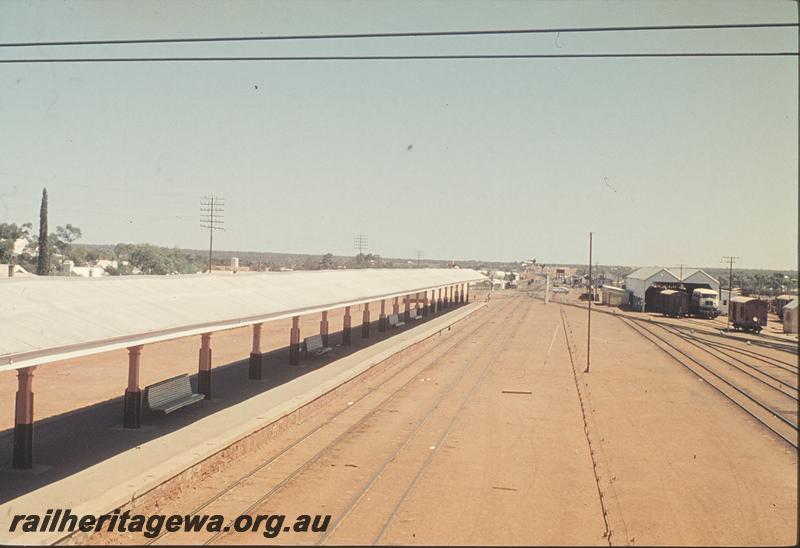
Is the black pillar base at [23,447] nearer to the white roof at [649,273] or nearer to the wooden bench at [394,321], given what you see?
the wooden bench at [394,321]

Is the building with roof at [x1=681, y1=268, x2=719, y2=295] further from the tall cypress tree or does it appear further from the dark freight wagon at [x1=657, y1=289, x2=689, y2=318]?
the tall cypress tree

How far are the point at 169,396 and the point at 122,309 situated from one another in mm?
3743

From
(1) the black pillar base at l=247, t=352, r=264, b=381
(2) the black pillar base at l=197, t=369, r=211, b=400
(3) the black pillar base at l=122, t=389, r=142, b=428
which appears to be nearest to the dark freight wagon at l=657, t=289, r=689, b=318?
(1) the black pillar base at l=247, t=352, r=264, b=381

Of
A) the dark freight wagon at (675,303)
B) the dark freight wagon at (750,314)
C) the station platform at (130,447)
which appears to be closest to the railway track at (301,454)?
the station platform at (130,447)

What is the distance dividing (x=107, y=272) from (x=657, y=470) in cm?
8664

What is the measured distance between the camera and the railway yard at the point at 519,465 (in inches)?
468

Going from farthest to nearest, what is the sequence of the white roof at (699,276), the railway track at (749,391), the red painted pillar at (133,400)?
1. the white roof at (699,276)
2. the railway track at (749,391)
3. the red painted pillar at (133,400)

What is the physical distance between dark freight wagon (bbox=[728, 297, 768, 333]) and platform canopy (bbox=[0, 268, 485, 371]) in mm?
41571

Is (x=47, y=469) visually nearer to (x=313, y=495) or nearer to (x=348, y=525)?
(x=313, y=495)

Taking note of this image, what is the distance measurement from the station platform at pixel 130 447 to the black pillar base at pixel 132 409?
26cm

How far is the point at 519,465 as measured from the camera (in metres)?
15.9

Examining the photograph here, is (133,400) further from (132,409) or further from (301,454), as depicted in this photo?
(301,454)

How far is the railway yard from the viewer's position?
468 inches

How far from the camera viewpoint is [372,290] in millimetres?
36469
